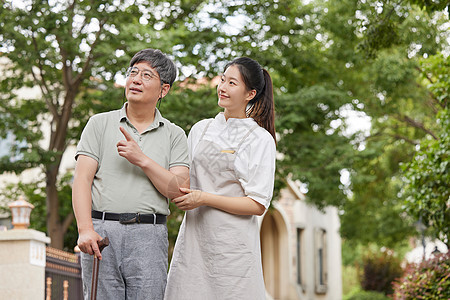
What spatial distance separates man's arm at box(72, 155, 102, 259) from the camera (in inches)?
111

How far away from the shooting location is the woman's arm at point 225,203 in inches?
121

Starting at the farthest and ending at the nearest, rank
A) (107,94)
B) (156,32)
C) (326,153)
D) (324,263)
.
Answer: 1. (324,263)
2. (326,153)
3. (107,94)
4. (156,32)

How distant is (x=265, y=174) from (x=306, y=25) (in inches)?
456

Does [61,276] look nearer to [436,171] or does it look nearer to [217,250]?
[436,171]

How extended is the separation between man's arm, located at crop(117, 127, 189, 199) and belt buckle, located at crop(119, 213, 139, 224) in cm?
16

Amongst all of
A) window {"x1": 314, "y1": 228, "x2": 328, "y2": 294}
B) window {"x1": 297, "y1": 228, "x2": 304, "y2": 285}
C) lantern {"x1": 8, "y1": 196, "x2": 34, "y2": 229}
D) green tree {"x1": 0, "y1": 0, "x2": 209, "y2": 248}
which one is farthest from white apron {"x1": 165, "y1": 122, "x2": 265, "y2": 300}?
window {"x1": 314, "y1": 228, "x2": 328, "y2": 294}

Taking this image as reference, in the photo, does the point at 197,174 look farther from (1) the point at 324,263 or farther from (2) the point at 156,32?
(1) the point at 324,263

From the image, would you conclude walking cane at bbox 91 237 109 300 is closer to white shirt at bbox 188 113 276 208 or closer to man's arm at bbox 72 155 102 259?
man's arm at bbox 72 155 102 259

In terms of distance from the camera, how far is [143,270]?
9.71ft

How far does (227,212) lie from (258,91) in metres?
0.70

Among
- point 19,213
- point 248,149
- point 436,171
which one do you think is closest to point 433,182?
point 436,171

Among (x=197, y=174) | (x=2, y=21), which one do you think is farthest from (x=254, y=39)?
(x=197, y=174)

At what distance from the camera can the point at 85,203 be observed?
2914 millimetres

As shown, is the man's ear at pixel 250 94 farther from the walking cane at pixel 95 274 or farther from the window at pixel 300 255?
the window at pixel 300 255
